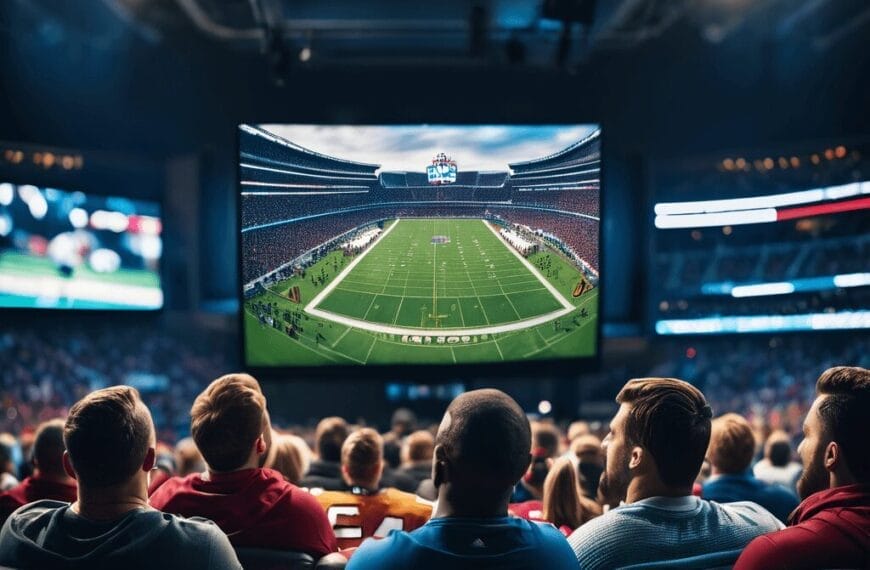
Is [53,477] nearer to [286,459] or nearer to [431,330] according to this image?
[286,459]

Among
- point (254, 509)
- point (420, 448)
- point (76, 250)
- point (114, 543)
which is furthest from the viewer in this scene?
point (76, 250)

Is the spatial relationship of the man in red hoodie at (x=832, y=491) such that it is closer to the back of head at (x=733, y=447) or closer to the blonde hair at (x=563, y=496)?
the blonde hair at (x=563, y=496)

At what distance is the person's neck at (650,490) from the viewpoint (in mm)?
2057

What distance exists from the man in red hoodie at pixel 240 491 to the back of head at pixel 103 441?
0.40m

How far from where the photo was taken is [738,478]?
145 inches

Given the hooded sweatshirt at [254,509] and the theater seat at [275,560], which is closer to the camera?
the theater seat at [275,560]

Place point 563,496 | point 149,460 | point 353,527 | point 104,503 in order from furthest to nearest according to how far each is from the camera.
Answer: point 353,527, point 563,496, point 149,460, point 104,503

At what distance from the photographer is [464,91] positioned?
11.9 metres

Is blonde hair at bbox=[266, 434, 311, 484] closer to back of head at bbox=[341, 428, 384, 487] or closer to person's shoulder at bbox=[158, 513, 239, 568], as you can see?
back of head at bbox=[341, 428, 384, 487]

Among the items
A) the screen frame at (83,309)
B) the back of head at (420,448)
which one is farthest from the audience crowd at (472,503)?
the screen frame at (83,309)

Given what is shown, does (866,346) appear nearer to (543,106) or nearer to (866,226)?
(866,226)

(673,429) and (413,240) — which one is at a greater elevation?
(413,240)

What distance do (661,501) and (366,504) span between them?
1552 millimetres

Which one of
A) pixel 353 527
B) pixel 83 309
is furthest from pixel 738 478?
pixel 83 309
